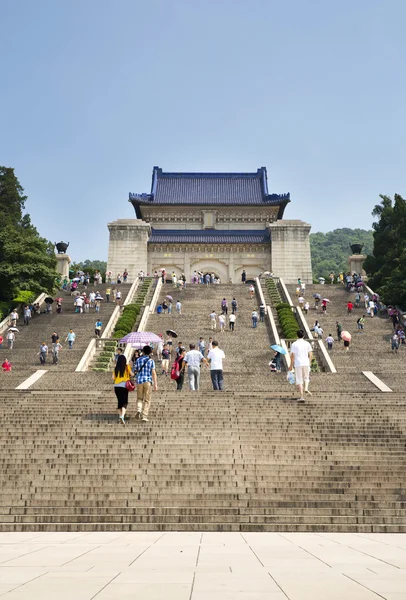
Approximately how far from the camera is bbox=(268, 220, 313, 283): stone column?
51188mm

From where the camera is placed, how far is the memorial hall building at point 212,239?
51.5m

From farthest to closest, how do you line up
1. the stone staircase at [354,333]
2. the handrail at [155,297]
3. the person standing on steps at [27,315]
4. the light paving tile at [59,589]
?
1. the handrail at [155,297]
2. the person standing on steps at [27,315]
3. the stone staircase at [354,333]
4. the light paving tile at [59,589]

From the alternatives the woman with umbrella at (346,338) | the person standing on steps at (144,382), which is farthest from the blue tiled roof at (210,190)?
the person standing on steps at (144,382)

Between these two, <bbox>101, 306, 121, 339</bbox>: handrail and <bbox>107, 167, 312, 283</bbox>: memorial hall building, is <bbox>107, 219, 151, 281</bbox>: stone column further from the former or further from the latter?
<bbox>101, 306, 121, 339</bbox>: handrail

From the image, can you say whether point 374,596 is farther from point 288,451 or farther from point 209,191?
point 209,191

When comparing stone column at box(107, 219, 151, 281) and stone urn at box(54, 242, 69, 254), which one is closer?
stone urn at box(54, 242, 69, 254)

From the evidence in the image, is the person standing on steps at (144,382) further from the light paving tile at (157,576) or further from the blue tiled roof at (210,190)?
the blue tiled roof at (210,190)

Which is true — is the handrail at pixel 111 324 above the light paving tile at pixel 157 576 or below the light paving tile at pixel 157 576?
above

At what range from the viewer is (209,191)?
2347 inches

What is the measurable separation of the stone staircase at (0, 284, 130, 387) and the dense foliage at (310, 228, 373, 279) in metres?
65.4

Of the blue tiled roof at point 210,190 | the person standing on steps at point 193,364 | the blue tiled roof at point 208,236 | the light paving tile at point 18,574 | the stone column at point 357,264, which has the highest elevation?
the blue tiled roof at point 210,190

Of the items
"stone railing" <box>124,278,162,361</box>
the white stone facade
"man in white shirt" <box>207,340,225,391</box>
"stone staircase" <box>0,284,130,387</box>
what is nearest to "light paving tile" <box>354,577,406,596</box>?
"man in white shirt" <box>207,340,225,391</box>

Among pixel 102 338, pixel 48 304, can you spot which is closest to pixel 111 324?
pixel 102 338

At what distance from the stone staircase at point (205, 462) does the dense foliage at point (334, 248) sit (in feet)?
264
